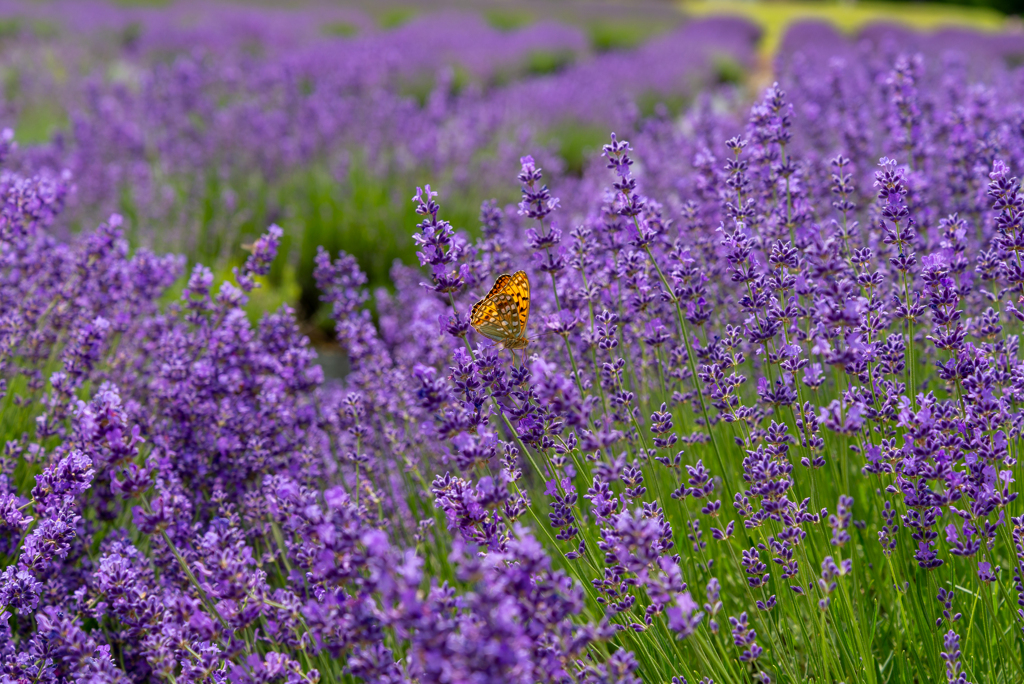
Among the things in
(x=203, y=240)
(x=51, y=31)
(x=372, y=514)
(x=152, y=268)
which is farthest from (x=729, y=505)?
(x=51, y=31)

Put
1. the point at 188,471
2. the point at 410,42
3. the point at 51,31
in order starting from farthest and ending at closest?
the point at 51,31 → the point at 410,42 → the point at 188,471

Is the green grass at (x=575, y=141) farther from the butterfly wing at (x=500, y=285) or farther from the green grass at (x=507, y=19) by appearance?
the green grass at (x=507, y=19)

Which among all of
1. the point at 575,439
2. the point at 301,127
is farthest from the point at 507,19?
the point at 575,439

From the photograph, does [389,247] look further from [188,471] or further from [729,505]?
[729,505]

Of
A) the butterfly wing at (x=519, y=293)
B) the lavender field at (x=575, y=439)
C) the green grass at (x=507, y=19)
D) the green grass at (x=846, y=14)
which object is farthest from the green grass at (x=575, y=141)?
the green grass at (x=507, y=19)

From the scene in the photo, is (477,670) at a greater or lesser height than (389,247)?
greater

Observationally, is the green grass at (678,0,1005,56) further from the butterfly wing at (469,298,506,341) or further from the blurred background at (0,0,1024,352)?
Result: the butterfly wing at (469,298,506,341)

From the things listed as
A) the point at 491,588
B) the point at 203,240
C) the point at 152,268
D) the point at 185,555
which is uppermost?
the point at 491,588

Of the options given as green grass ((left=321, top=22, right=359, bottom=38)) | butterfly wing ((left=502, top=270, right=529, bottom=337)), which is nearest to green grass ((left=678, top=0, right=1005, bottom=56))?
green grass ((left=321, top=22, right=359, bottom=38))
